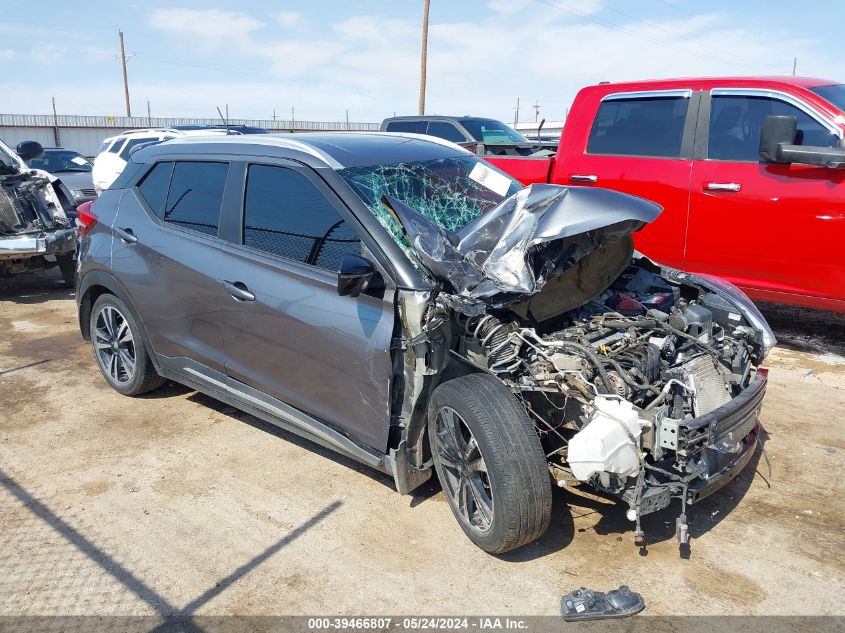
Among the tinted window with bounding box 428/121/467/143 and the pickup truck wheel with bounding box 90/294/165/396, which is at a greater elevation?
the tinted window with bounding box 428/121/467/143

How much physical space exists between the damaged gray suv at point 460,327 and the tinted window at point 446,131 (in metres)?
7.47

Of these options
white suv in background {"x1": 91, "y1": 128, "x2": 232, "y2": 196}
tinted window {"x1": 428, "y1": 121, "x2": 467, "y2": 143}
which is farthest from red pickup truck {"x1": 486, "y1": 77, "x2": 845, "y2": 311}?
white suv in background {"x1": 91, "y1": 128, "x2": 232, "y2": 196}

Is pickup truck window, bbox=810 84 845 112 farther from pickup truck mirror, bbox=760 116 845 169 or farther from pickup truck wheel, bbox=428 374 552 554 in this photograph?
pickup truck wheel, bbox=428 374 552 554

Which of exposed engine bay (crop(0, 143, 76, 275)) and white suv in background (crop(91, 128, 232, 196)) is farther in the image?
white suv in background (crop(91, 128, 232, 196))

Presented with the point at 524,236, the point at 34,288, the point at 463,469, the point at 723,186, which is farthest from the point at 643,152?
the point at 34,288

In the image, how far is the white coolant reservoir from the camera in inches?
114

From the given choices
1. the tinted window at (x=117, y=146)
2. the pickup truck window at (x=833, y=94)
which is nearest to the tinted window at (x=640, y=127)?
the pickup truck window at (x=833, y=94)

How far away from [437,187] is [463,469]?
165 cm

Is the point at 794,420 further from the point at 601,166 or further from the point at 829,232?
the point at 601,166

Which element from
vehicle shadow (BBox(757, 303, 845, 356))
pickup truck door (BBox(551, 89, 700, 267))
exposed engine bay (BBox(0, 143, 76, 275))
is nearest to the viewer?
pickup truck door (BBox(551, 89, 700, 267))

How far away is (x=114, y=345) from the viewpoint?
5.26 metres

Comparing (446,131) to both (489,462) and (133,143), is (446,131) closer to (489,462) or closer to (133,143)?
(133,143)

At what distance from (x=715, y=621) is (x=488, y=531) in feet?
3.14

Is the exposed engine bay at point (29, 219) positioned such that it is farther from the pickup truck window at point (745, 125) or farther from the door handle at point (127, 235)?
the pickup truck window at point (745, 125)
